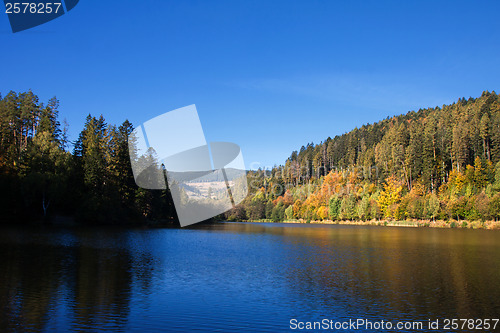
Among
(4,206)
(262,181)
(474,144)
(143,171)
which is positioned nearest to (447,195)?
(474,144)

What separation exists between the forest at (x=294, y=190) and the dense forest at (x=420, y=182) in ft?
0.89

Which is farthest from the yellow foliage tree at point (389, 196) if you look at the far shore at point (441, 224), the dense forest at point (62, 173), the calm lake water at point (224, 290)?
the calm lake water at point (224, 290)

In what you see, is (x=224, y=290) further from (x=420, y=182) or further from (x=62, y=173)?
(x=420, y=182)

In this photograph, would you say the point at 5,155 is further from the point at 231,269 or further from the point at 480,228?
Answer: the point at 480,228

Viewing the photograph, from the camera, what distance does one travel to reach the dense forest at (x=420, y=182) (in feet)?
274

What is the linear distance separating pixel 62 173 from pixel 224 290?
5016 cm

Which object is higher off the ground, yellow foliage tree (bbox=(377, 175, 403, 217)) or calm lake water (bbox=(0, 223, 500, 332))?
yellow foliage tree (bbox=(377, 175, 403, 217))

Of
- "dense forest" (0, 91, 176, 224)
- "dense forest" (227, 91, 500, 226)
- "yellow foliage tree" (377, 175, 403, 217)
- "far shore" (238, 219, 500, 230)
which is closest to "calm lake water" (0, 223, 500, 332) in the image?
"dense forest" (0, 91, 176, 224)

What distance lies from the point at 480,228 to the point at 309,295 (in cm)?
6907

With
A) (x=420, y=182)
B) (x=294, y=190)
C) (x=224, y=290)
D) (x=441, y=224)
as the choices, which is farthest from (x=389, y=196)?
(x=224, y=290)

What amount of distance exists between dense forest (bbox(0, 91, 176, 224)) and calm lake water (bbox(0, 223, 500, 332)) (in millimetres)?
30097

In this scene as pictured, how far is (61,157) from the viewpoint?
6003 centimetres

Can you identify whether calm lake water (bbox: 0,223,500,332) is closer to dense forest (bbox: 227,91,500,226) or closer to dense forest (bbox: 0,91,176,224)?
dense forest (bbox: 0,91,176,224)

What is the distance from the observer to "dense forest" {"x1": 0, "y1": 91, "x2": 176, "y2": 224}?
181 ft
